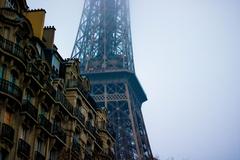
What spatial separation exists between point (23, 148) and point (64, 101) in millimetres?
8204

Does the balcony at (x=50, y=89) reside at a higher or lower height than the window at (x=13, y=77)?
higher

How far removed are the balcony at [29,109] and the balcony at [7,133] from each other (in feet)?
7.11

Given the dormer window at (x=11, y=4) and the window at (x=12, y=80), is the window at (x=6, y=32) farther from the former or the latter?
the dormer window at (x=11, y=4)

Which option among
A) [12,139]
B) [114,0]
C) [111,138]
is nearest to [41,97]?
[12,139]

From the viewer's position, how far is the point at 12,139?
32.3 m

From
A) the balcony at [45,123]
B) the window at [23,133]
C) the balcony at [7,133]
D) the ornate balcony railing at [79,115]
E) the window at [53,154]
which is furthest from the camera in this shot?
the ornate balcony railing at [79,115]

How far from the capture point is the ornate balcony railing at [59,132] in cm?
3859

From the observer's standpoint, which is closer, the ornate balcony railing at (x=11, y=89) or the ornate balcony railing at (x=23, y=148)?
the ornate balcony railing at (x=11, y=89)

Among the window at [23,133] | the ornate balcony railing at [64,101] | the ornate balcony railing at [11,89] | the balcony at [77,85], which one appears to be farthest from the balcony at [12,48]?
the balcony at [77,85]

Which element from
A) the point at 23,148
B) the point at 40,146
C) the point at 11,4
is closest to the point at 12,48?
the point at 11,4

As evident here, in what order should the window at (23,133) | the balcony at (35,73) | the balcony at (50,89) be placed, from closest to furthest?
the window at (23,133), the balcony at (35,73), the balcony at (50,89)

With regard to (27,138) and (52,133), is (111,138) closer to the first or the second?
(52,133)

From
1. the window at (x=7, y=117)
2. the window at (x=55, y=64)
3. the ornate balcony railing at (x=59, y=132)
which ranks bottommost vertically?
the window at (x=7, y=117)

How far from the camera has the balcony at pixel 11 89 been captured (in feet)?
107
